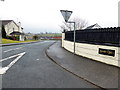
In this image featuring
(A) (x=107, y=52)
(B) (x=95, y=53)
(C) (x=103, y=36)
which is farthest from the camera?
(B) (x=95, y=53)

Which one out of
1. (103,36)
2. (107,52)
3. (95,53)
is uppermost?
(103,36)

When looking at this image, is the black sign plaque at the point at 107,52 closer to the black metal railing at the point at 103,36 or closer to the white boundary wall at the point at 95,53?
the white boundary wall at the point at 95,53

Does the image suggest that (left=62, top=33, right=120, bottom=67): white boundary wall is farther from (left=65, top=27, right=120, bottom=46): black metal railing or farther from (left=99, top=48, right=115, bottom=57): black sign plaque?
(left=65, top=27, right=120, bottom=46): black metal railing

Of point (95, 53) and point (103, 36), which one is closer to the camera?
point (103, 36)

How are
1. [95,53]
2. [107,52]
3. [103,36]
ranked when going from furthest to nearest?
[95,53]
[103,36]
[107,52]

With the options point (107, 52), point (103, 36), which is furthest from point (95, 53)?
point (103, 36)

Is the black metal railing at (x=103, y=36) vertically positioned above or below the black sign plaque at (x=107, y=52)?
above

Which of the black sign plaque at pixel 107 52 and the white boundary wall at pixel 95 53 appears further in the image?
the black sign plaque at pixel 107 52

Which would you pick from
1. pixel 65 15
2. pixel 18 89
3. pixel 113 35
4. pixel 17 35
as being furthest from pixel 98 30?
pixel 17 35

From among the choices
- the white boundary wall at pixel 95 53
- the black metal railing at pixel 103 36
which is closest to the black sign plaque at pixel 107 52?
the white boundary wall at pixel 95 53

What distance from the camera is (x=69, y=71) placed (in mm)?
4840

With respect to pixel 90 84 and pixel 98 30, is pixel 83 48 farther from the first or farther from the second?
pixel 90 84

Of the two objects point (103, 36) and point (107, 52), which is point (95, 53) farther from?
point (103, 36)

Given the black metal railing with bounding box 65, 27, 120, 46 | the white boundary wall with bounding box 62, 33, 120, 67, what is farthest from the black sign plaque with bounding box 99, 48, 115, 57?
the black metal railing with bounding box 65, 27, 120, 46
